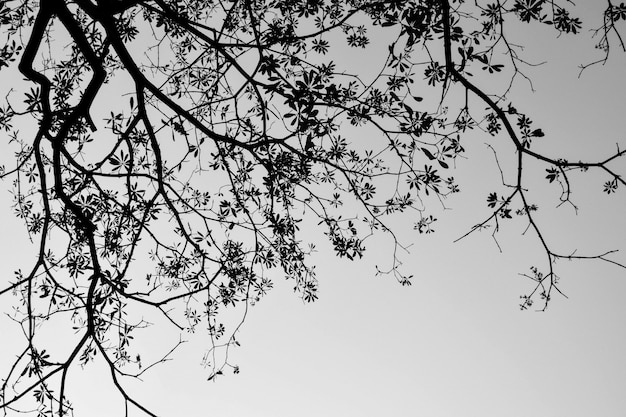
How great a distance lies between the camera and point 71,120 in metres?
3.72

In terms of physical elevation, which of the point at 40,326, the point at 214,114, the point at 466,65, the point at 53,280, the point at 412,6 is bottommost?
the point at 40,326

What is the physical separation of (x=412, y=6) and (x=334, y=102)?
3.34ft

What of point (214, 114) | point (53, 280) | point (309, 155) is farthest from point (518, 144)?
point (53, 280)

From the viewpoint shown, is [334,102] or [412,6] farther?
[334,102]

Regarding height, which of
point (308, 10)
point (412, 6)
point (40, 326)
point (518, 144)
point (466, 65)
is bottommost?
point (40, 326)

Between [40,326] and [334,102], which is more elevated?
[334,102]

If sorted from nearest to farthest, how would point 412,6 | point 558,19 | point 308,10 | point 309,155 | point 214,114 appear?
point 412,6, point 558,19, point 309,155, point 308,10, point 214,114

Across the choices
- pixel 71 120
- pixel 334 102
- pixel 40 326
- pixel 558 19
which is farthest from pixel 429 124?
pixel 40 326

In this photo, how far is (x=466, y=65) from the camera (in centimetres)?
365

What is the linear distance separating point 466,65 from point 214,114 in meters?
2.73

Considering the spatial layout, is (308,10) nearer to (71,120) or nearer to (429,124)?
(429,124)

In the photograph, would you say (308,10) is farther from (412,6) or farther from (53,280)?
(53,280)

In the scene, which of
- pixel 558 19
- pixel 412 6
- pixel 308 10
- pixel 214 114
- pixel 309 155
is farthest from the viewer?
pixel 214 114

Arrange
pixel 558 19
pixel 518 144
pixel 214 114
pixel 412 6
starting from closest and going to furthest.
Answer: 1. pixel 518 144
2. pixel 412 6
3. pixel 558 19
4. pixel 214 114
